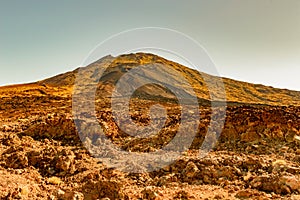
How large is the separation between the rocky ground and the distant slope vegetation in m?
36.4

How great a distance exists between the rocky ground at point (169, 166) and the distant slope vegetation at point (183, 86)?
3639cm

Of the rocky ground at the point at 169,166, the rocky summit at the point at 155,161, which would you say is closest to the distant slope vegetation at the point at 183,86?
the rocky summit at the point at 155,161

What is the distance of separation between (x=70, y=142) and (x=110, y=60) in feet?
216

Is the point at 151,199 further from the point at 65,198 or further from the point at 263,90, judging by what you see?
the point at 263,90

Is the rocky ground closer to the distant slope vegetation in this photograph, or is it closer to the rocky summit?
the rocky summit

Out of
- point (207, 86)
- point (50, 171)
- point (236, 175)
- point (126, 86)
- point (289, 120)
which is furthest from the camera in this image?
point (207, 86)

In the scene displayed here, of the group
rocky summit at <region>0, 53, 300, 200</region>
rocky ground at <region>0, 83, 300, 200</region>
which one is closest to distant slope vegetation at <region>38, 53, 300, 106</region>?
rocky summit at <region>0, 53, 300, 200</region>

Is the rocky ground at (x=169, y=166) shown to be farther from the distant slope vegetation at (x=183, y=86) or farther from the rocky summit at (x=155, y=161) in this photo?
the distant slope vegetation at (x=183, y=86)

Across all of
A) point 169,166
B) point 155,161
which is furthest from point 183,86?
point 169,166

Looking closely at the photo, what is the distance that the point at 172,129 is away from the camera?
11.1m

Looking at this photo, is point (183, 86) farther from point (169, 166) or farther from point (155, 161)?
point (169, 166)

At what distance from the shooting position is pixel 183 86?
190 feet

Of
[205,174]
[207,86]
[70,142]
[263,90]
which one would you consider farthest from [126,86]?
[205,174]

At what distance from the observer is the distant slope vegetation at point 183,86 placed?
53.8 m
